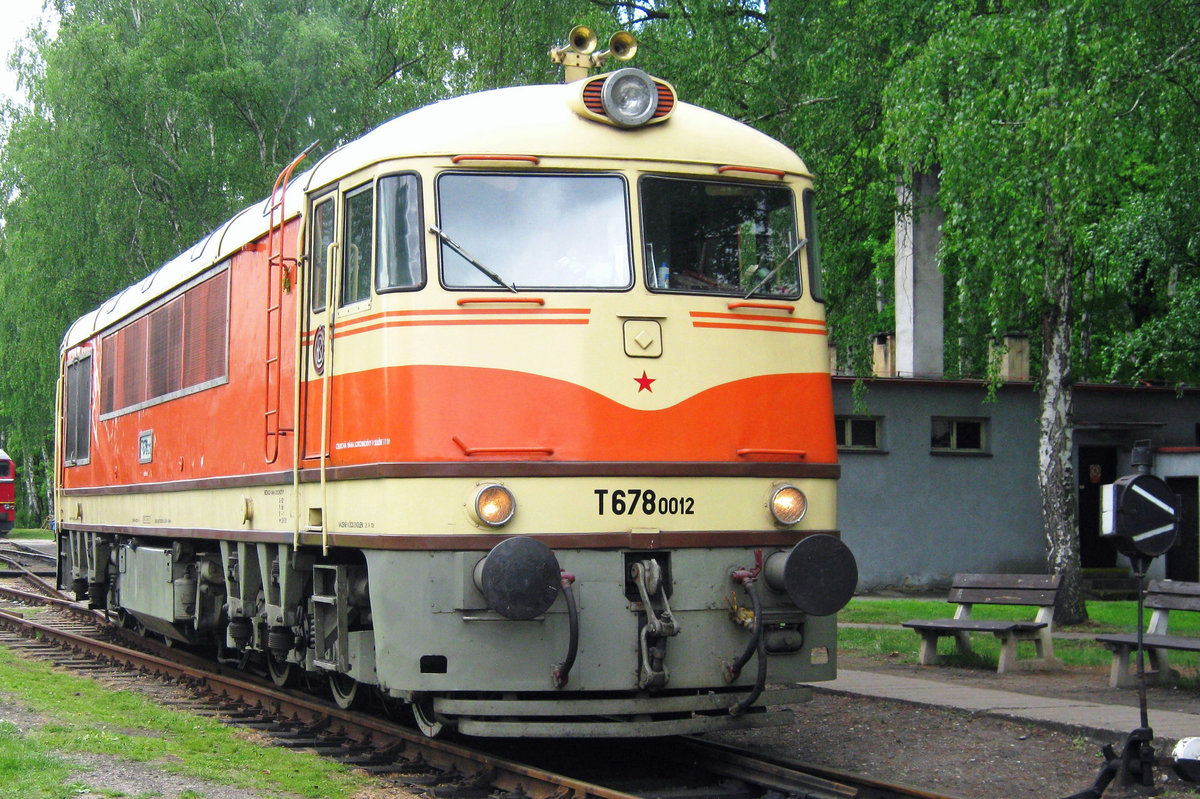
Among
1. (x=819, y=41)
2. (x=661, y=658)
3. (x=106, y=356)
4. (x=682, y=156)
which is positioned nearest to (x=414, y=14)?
(x=819, y=41)

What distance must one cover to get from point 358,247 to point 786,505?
285 centimetres

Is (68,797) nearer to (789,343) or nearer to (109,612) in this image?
(789,343)

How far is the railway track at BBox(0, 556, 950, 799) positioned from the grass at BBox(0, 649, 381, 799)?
0.33 meters

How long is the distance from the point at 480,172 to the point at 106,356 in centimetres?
875

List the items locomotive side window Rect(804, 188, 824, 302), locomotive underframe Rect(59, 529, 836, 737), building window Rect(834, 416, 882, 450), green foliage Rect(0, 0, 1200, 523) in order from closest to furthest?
1. locomotive underframe Rect(59, 529, 836, 737)
2. locomotive side window Rect(804, 188, 824, 302)
3. green foliage Rect(0, 0, 1200, 523)
4. building window Rect(834, 416, 882, 450)

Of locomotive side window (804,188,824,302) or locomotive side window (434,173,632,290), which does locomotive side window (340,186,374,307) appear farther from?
locomotive side window (804,188,824,302)

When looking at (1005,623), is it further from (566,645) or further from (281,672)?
(566,645)

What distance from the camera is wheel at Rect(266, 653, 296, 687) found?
11.3 metres

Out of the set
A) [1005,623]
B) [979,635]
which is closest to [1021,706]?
[1005,623]

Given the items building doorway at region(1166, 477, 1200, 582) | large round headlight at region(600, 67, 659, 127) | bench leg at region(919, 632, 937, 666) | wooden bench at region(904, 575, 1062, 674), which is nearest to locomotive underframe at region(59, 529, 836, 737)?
large round headlight at region(600, 67, 659, 127)

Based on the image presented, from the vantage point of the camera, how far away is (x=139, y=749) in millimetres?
8539

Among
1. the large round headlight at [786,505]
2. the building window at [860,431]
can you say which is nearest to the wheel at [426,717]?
the large round headlight at [786,505]

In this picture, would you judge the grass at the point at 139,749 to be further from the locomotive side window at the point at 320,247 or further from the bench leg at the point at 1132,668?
the bench leg at the point at 1132,668

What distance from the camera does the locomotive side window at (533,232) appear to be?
778 cm
